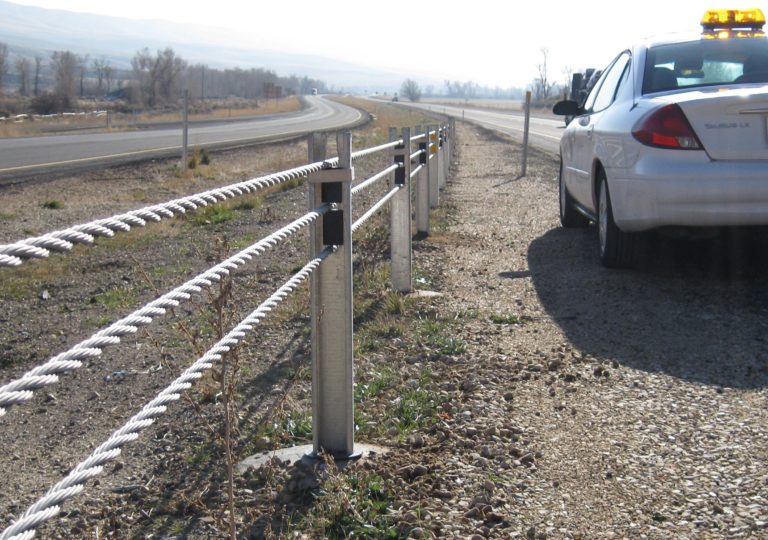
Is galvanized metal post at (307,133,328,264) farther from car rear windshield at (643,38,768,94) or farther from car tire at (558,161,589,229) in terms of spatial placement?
car tire at (558,161,589,229)

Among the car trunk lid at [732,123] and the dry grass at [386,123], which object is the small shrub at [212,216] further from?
the car trunk lid at [732,123]

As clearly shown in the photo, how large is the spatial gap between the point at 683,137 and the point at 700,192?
367 millimetres

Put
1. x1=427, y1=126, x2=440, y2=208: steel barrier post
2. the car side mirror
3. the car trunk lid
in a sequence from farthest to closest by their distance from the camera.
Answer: x1=427, y1=126, x2=440, y2=208: steel barrier post < the car side mirror < the car trunk lid

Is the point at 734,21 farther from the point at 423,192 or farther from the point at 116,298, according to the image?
the point at 116,298

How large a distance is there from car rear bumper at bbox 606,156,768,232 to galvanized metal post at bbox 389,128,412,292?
1.75 m

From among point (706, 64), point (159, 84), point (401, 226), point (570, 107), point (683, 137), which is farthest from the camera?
point (159, 84)

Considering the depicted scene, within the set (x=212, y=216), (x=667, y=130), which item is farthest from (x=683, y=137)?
(x=212, y=216)

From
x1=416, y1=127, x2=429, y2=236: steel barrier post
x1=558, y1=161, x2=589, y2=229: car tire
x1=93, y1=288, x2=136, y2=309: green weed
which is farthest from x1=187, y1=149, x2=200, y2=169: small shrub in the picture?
x1=93, y1=288, x2=136, y2=309: green weed

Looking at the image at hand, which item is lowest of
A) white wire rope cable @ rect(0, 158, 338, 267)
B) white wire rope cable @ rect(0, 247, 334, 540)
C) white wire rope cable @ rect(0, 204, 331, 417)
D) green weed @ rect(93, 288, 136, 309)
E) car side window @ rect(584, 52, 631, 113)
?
green weed @ rect(93, 288, 136, 309)

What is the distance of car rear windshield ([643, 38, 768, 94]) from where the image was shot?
6.96 metres

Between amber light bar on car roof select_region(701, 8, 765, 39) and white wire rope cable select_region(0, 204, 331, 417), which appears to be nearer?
white wire rope cable select_region(0, 204, 331, 417)

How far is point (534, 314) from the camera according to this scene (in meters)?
6.57

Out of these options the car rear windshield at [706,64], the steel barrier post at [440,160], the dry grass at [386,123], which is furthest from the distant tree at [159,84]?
the car rear windshield at [706,64]

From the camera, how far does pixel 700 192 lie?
622cm
